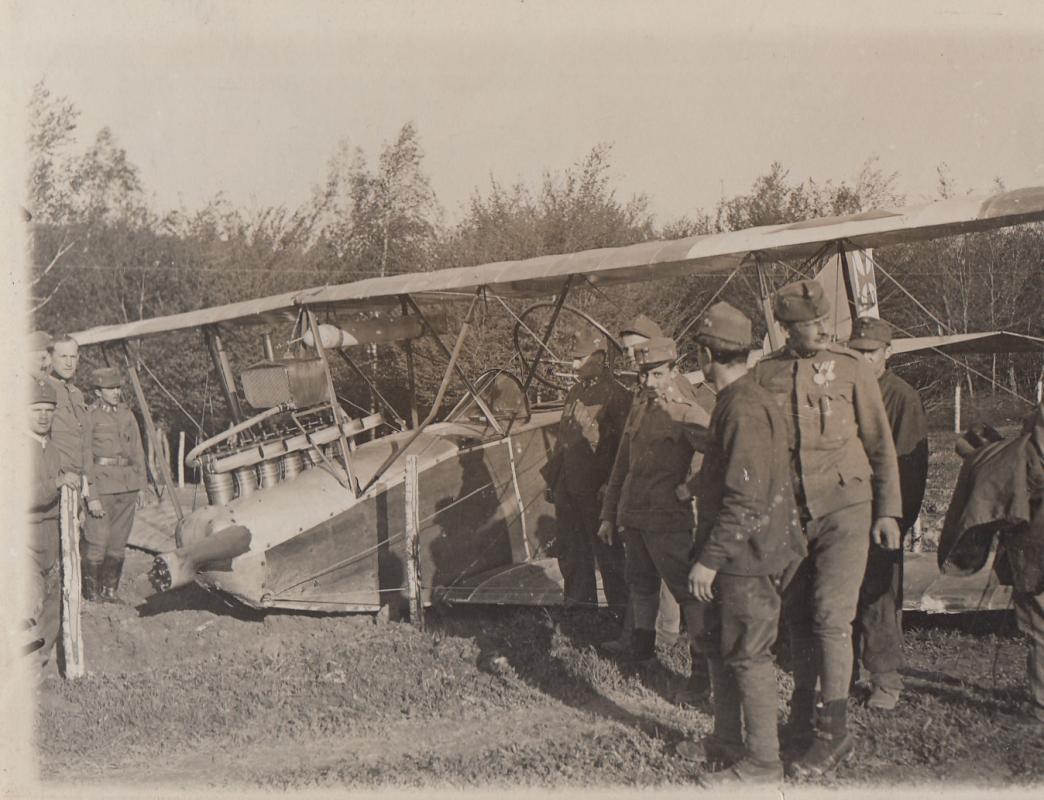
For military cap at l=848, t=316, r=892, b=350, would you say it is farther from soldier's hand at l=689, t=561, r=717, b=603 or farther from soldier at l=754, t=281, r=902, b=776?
soldier's hand at l=689, t=561, r=717, b=603

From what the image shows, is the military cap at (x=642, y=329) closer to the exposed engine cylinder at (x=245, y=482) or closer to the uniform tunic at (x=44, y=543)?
the exposed engine cylinder at (x=245, y=482)

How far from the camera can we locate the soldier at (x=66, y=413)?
816 centimetres

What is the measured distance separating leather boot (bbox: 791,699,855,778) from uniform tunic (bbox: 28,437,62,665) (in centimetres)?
505

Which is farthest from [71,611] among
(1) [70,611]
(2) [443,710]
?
(2) [443,710]

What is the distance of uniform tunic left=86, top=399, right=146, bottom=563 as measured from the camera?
9.09 meters

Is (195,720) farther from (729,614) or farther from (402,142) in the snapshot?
(402,142)

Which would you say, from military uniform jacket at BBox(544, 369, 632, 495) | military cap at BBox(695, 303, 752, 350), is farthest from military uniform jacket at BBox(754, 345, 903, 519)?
military uniform jacket at BBox(544, 369, 632, 495)

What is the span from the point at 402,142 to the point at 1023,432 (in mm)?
21226

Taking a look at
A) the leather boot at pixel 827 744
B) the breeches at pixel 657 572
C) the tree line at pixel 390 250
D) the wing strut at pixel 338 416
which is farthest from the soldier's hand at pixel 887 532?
the tree line at pixel 390 250

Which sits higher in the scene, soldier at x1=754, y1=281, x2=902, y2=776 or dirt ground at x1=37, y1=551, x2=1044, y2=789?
soldier at x1=754, y1=281, x2=902, y2=776

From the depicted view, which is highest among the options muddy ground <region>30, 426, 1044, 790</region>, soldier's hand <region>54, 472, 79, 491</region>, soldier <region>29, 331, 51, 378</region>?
soldier <region>29, 331, 51, 378</region>

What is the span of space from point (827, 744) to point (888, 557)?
1250 millimetres

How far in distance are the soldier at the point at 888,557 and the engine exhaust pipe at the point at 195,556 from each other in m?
4.67

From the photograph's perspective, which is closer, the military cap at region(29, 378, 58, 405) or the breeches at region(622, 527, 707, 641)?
the breeches at region(622, 527, 707, 641)
